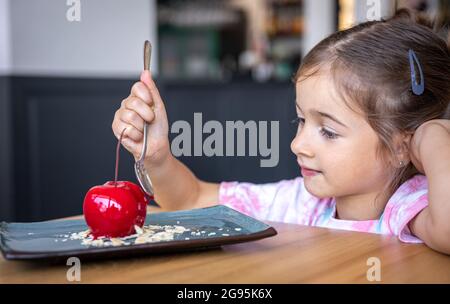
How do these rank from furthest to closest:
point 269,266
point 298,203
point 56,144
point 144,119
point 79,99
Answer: point 79,99 < point 56,144 < point 298,203 < point 144,119 < point 269,266

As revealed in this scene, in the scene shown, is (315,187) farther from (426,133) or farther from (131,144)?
(131,144)

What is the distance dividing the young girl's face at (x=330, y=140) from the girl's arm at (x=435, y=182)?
3.7 inches

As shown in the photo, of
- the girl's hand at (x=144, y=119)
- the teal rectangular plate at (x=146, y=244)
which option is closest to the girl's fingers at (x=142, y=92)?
the girl's hand at (x=144, y=119)

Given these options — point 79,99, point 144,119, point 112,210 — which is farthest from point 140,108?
point 79,99

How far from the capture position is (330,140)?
1.02m

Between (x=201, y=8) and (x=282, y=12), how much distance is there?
3.13 ft

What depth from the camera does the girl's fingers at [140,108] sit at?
37.8 inches

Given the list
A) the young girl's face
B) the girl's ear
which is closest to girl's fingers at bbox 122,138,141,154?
the young girl's face

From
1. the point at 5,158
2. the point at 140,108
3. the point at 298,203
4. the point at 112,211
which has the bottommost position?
the point at 5,158

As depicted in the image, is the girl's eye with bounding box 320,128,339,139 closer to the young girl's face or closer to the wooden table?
the young girl's face

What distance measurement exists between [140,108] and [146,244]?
31 cm

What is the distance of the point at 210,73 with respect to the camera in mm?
6789
